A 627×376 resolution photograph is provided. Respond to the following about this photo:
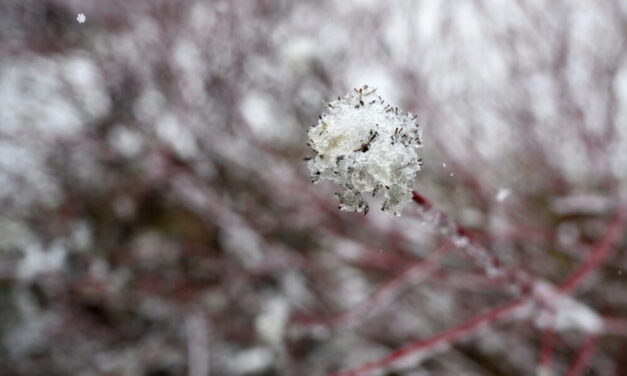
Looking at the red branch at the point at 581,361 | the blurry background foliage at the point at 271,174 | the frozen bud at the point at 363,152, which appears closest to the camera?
the frozen bud at the point at 363,152

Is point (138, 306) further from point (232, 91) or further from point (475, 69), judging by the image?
point (475, 69)

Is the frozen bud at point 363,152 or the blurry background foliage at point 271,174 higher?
the blurry background foliage at point 271,174

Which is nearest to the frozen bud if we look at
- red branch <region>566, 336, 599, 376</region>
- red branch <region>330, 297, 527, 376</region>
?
red branch <region>330, 297, 527, 376</region>

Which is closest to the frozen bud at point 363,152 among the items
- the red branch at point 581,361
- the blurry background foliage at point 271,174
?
the red branch at point 581,361

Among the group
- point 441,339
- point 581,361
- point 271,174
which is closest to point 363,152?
point 441,339

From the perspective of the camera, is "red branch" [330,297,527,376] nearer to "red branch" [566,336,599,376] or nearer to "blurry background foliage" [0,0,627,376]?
"red branch" [566,336,599,376]

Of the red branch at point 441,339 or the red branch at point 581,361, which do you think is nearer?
the red branch at point 441,339

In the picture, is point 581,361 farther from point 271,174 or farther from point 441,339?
point 271,174

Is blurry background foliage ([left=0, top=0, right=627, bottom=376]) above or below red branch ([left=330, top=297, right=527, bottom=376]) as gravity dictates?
above

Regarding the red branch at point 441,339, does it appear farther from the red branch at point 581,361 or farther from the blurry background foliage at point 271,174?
the blurry background foliage at point 271,174
